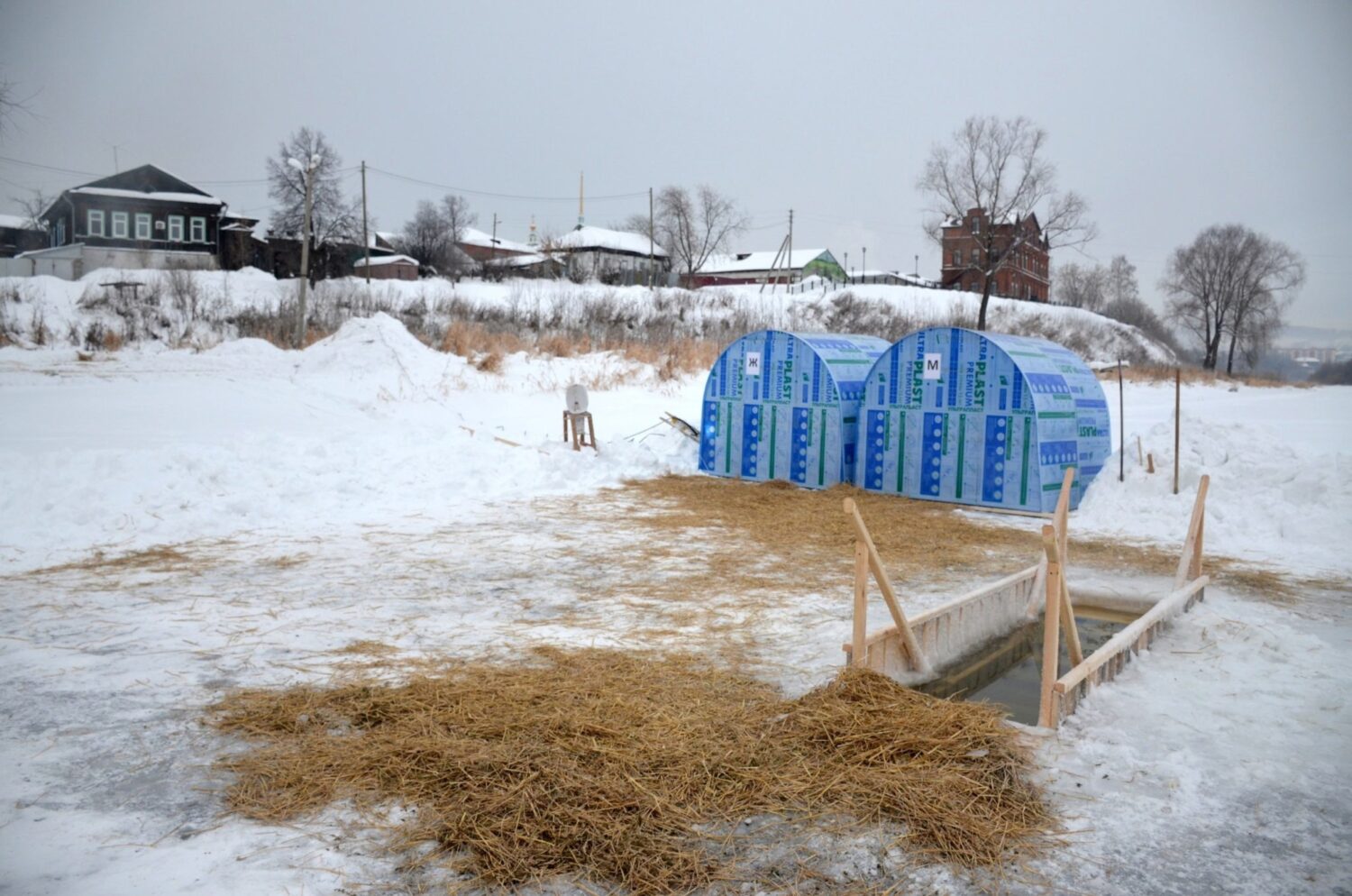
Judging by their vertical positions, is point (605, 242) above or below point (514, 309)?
above

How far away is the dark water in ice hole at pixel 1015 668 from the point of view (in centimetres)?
578

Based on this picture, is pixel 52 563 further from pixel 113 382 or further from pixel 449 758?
pixel 113 382

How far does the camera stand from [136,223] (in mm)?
49188

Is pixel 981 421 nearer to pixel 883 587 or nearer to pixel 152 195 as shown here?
pixel 883 587

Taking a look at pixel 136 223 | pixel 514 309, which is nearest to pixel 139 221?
pixel 136 223

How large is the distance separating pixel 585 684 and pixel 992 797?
2252 mm

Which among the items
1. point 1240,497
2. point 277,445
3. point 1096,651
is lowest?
point 1096,651

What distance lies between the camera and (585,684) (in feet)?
17.2

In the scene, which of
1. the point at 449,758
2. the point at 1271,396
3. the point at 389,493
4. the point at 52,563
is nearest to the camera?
the point at 449,758

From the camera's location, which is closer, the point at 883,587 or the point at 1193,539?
the point at 883,587

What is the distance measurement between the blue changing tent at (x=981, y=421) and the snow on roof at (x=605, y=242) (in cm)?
6344

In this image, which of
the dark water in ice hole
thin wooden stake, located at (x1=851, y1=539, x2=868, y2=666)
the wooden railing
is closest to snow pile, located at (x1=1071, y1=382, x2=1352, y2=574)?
the wooden railing

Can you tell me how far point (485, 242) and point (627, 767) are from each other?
3136 inches

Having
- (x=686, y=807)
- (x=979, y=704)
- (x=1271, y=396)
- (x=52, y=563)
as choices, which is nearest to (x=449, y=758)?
(x=686, y=807)
